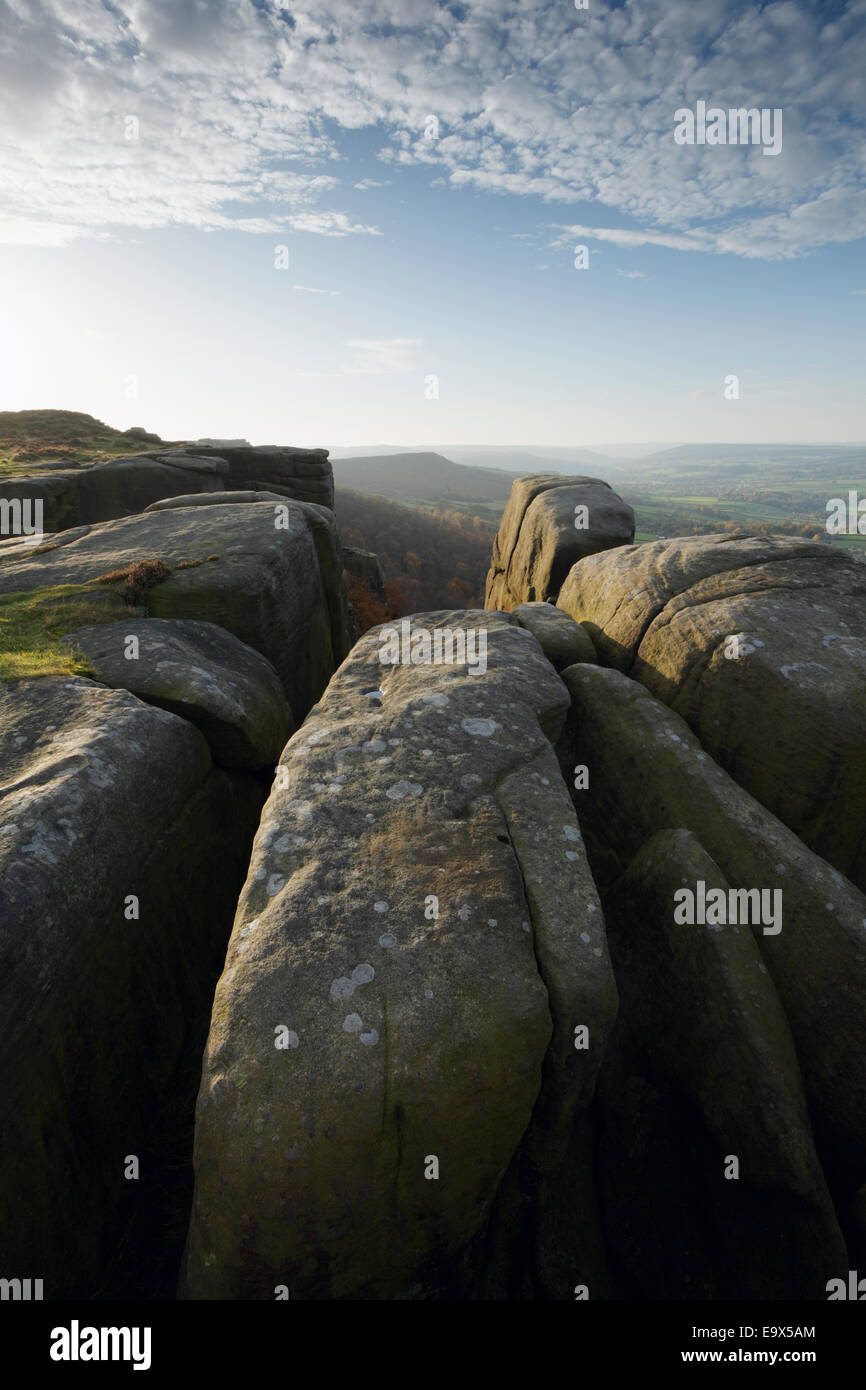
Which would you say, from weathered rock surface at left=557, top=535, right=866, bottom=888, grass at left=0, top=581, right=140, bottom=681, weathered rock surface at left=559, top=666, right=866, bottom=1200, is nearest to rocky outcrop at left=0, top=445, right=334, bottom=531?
grass at left=0, top=581, right=140, bottom=681

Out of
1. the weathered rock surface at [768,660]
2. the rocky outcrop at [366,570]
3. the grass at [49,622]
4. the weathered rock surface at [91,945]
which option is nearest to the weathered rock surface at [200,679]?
the grass at [49,622]

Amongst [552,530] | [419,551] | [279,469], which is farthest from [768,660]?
[419,551]

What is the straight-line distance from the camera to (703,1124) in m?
6.45

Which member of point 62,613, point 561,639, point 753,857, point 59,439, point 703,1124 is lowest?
point 703,1124

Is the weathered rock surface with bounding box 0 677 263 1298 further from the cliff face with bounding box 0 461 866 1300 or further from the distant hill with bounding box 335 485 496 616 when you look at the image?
the distant hill with bounding box 335 485 496 616

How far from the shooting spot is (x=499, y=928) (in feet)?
18.9

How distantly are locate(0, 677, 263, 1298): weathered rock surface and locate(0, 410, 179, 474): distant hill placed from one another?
81.6 feet

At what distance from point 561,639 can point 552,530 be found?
27.3 ft

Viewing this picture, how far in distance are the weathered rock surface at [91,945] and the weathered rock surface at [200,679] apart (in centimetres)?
38

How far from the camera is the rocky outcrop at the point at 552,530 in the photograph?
57.1 feet

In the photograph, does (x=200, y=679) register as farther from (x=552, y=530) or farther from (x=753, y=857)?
(x=552, y=530)

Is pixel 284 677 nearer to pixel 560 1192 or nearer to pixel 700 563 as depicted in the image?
pixel 700 563

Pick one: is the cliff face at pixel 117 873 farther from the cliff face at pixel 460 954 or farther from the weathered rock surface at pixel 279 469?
the weathered rock surface at pixel 279 469
